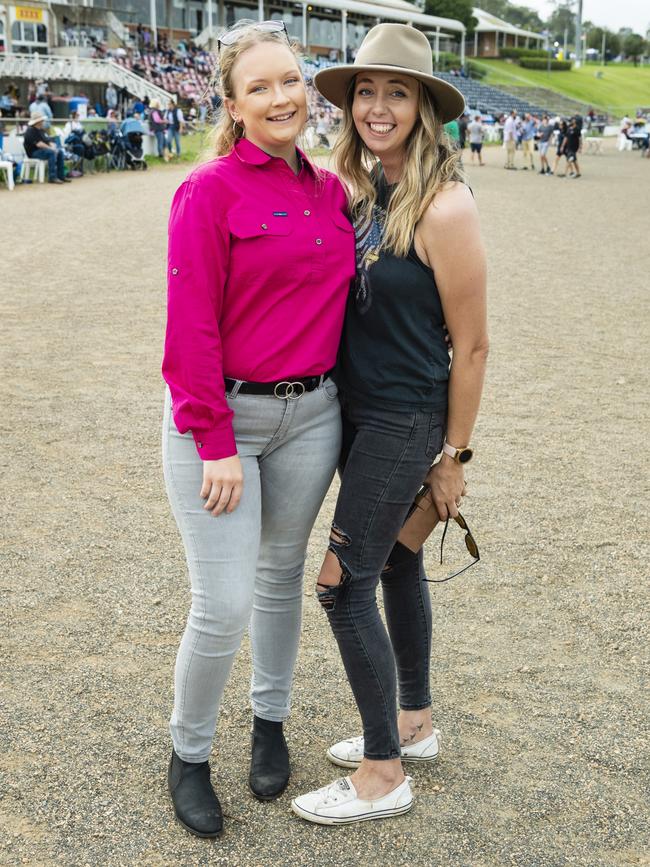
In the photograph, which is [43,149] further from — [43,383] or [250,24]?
[250,24]

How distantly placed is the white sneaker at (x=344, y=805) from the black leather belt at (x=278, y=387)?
3.67 feet

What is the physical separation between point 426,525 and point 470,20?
94630 mm

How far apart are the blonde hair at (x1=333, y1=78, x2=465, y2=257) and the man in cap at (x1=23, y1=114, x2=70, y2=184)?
19.8 m

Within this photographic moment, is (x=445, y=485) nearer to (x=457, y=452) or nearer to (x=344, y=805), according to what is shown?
(x=457, y=452)

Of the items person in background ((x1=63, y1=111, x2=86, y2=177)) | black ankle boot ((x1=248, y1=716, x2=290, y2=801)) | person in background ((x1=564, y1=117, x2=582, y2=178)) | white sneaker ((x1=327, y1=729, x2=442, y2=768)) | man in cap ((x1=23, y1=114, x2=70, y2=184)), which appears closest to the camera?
black ankle boot ((x1=248, y1=716, x2=290, y2=801))

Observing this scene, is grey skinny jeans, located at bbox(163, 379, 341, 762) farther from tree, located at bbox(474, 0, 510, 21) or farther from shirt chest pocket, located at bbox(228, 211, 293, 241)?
tree, located at bbox(474, 0, 510, 21)

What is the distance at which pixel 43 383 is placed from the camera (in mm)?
7016

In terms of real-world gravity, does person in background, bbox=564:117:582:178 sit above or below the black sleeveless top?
below

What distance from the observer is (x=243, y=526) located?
246 centimetres

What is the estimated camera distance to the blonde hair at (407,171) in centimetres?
235

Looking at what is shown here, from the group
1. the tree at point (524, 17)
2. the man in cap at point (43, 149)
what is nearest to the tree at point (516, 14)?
the tree at point (524, 17)

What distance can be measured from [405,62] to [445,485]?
110 centimetres

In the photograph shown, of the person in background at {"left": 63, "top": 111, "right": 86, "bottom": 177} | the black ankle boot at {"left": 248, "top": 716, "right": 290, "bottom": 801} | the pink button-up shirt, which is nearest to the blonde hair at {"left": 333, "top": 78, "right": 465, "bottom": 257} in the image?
the pink button-up shirt

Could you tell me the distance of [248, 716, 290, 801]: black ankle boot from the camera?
9.13 ft
